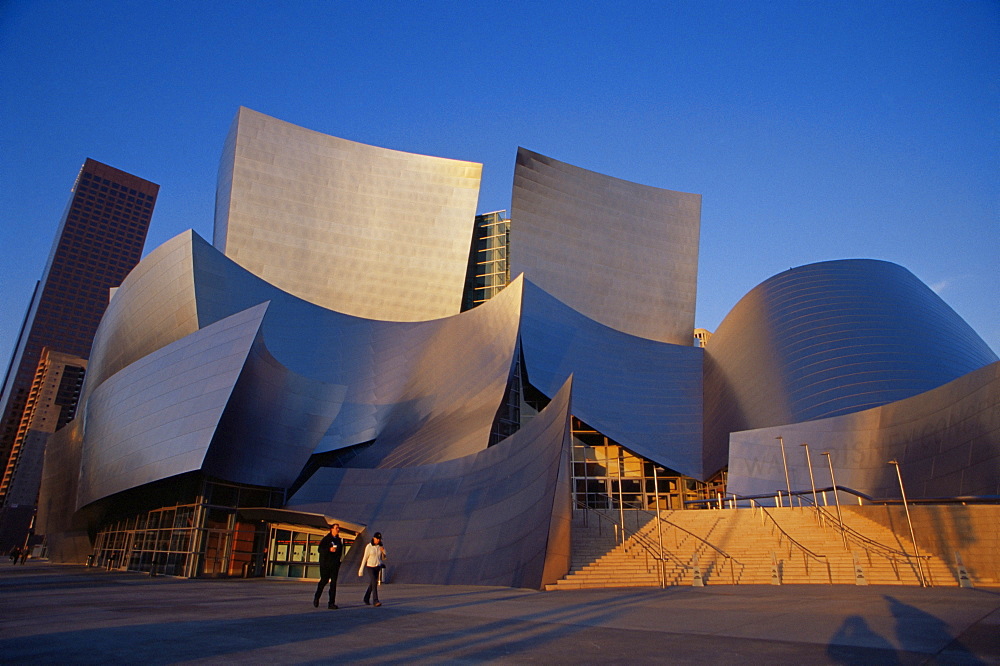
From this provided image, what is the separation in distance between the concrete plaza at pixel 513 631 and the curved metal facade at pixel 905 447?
8670 millimetres

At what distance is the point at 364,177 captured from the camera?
123 ft

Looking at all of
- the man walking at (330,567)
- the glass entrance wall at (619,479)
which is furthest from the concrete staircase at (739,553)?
the glass entrance wall at (619,479)

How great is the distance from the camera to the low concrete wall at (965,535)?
12.6 meters

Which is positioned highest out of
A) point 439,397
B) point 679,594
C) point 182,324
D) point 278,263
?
point 278,263

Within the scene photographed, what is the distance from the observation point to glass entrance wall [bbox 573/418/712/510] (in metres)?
27.5

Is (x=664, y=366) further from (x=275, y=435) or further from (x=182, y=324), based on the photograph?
(x=182, y=324)

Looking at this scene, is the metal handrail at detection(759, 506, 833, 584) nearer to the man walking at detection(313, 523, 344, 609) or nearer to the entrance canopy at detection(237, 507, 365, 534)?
the man walking at detection(313, 523, 344, 609)

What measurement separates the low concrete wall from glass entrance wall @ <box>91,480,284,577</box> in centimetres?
1689

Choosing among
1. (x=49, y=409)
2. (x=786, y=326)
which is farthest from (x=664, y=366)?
(x=49, y=409)

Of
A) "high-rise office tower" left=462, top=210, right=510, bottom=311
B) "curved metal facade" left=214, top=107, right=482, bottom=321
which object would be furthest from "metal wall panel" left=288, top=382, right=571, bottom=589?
"high-rise office tower" left=462, top=210, right=510, bottom=311

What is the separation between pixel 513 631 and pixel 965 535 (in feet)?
40.3

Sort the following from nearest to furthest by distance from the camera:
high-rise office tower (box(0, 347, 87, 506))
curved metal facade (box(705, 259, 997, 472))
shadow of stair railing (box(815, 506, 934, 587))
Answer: shadow of stair railing (box(815, 506, 934, 587))
curved metal facade (box(705, 259, 997, 472))
high-rise office tower (box(0, 347, 87, 506))

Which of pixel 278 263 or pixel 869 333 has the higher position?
pixel 278 263

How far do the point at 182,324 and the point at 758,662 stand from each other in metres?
21.8
